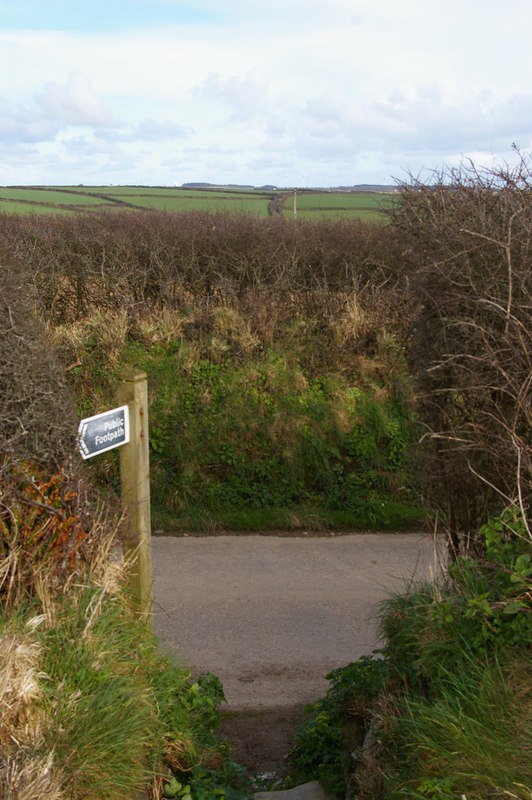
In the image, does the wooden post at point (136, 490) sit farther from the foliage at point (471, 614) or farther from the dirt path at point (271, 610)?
the foliage at point (471, 614)

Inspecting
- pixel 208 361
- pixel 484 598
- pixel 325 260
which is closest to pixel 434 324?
pixel 484 598

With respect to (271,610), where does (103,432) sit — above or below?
above

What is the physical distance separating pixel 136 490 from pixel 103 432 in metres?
0.43

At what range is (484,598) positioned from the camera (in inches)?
156

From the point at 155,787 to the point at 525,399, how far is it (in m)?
2.48

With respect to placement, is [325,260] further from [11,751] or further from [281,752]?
[11,751]

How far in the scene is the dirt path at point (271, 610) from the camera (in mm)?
5891

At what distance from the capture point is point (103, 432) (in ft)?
15.6

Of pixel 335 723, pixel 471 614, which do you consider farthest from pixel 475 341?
pixel 335 723

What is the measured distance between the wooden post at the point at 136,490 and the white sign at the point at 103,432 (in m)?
0.06

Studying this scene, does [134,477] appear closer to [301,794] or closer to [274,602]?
[301,794]

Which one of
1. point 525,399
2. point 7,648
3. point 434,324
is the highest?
point 434,324

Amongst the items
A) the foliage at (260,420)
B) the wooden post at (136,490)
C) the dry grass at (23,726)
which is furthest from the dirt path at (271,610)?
the dry grass at (23,726)

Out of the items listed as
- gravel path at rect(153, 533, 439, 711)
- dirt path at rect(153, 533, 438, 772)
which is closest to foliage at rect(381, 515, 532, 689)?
dirt path at rect(153, 533, 438, 772)
